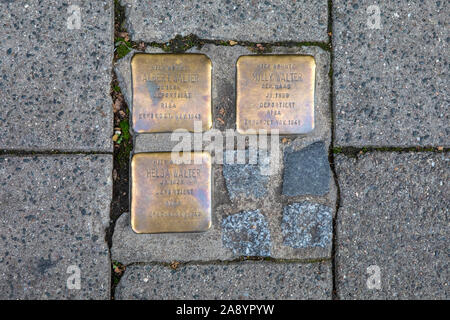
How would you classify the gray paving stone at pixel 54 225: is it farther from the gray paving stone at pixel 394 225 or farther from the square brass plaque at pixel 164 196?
the gray paving stone at pixel 394 225

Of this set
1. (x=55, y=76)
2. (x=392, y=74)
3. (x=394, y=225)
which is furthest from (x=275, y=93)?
(x=55, y=76)

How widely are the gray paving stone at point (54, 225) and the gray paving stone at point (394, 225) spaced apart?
139cm

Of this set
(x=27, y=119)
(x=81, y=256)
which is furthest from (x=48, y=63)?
(x=81, y=256)

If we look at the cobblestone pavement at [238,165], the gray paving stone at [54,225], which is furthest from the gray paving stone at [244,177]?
the gray paving stone at [54,225]

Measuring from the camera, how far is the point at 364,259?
194cm

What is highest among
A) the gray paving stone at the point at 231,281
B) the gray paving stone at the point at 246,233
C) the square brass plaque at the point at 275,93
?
the square brass plaque at the point at 275,93

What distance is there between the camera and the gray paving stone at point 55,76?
1.88 meters

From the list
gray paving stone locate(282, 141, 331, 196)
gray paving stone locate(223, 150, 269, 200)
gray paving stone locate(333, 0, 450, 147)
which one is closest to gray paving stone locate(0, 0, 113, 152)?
gray paving stone locate(223, 150, 269, 200)

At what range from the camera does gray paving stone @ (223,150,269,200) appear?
6.26 ft

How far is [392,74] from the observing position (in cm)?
194

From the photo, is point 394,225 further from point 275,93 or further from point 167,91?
point 167,91

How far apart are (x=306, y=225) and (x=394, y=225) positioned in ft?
1.73

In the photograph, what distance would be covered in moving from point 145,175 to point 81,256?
60 centimetres
